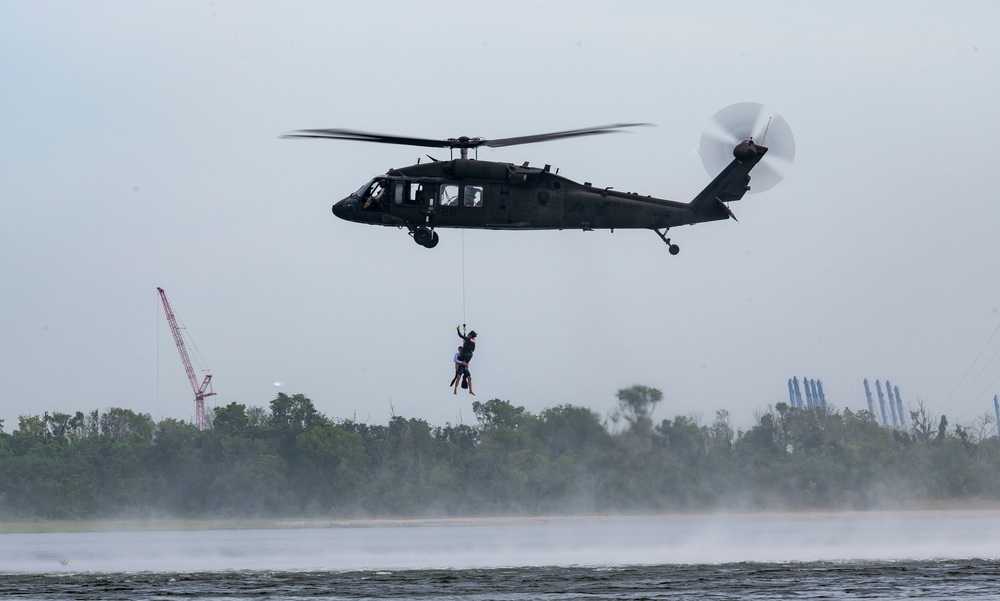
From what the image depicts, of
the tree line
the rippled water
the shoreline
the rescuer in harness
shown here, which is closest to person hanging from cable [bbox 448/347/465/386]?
the rescuer in harness

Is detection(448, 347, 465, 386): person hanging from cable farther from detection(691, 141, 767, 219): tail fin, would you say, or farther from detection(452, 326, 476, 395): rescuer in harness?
detection(691, 141, 767, 219): tail fin

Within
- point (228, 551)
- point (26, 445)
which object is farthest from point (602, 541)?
point (26, 445)

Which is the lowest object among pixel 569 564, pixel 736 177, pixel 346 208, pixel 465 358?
pixel 569 564

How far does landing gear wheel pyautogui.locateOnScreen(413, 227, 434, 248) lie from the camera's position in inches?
2532

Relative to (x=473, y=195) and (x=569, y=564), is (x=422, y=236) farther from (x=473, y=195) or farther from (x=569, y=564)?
(x=569, y=564)

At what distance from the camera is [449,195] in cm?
6353

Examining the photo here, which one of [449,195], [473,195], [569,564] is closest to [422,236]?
[449,195]

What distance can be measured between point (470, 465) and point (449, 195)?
9419 cm

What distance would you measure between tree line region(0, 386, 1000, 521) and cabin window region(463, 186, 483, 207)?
4389 cm

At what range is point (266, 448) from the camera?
165 metres

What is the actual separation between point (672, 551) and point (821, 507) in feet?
155

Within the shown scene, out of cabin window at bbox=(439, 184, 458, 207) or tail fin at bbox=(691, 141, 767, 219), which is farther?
tail fin at bbox=(691, 141, 767, 219)

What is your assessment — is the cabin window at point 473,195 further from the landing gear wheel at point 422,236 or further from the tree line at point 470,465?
the tree line at point 470,465

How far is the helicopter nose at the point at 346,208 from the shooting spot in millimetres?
64812
